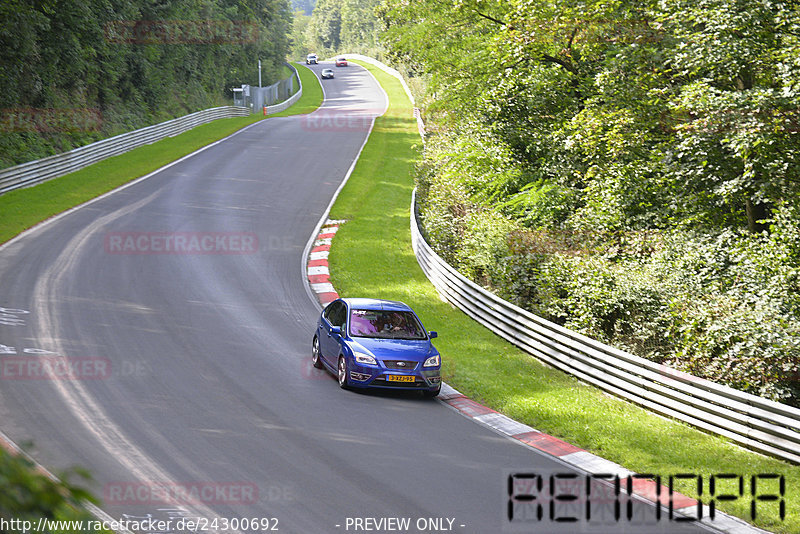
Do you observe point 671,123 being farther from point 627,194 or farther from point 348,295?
point 348,295

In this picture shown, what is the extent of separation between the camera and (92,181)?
108 feet

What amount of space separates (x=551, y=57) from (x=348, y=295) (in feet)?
33.5

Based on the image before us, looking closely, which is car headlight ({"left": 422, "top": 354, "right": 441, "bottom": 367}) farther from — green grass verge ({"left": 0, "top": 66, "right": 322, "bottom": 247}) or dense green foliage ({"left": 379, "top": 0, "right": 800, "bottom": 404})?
green grass verge ({"left": 0, "top": 66, "right": 322, "bottom": 247})

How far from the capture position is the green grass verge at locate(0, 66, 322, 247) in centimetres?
2642

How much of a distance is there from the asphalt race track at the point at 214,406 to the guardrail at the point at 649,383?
3036 mm

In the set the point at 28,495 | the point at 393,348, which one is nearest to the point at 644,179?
the point at 393,348

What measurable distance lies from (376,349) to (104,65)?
122 ft

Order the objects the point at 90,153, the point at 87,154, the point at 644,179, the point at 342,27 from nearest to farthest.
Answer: the point at 644,179 < the point at 87,154 < the point at 90,153 < the point at 342,27

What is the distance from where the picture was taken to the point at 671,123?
64.8 feet

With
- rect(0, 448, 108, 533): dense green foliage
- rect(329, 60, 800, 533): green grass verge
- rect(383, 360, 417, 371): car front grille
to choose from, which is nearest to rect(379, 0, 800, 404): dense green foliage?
rect(329, 60, 800, 533): green grass verge

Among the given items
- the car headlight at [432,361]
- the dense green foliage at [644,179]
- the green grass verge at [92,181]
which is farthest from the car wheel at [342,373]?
the green grass verge at [92,181]

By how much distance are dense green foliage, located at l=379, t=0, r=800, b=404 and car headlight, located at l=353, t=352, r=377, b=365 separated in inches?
215

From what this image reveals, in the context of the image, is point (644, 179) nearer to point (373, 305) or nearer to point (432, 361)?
point (373, 305)

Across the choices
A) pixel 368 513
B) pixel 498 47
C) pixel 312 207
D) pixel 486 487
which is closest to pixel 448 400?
pixel 486 487
